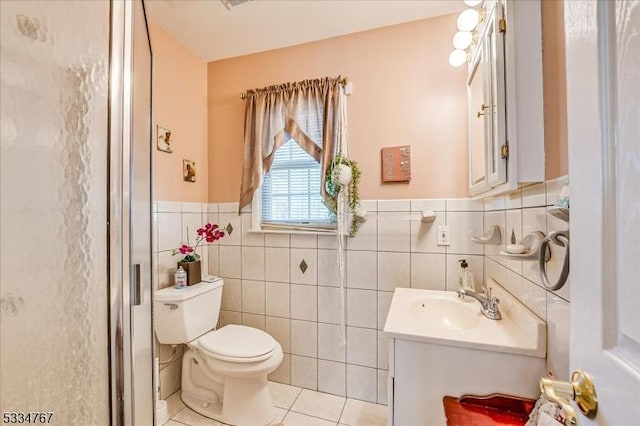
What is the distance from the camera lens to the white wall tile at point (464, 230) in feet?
5.25

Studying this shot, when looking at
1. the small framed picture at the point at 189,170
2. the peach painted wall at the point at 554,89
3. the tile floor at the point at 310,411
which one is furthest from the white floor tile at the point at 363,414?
the small framed picture at the point at 189,170

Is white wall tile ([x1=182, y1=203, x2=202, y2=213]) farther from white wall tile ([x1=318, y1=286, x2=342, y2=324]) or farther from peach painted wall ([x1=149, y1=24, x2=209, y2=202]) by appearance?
white wall tile ([x1=318, y1=286, x2=342, y2=324])

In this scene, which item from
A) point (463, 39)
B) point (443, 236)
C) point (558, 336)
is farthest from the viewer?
point (443, 236)

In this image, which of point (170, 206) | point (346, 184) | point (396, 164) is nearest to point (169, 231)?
point (170, 206)

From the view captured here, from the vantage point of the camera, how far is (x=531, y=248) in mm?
887

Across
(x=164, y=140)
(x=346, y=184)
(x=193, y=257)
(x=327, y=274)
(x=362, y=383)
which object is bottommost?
(x=362, y=383)

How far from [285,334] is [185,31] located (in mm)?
2138

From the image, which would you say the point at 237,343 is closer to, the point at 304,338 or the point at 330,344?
the point at 304,338

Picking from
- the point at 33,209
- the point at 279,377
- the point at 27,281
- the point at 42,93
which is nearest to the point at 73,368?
the point at 27,281

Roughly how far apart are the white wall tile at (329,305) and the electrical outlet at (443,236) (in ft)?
2.33

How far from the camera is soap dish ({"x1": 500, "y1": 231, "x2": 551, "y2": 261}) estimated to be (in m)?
0.81

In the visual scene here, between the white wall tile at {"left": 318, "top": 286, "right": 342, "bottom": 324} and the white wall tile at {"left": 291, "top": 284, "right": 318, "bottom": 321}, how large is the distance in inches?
1.4

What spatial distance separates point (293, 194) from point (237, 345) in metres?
1.00

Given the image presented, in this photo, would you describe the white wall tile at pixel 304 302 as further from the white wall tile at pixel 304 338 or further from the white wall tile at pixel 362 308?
the white wall tile at pixel 362 308
